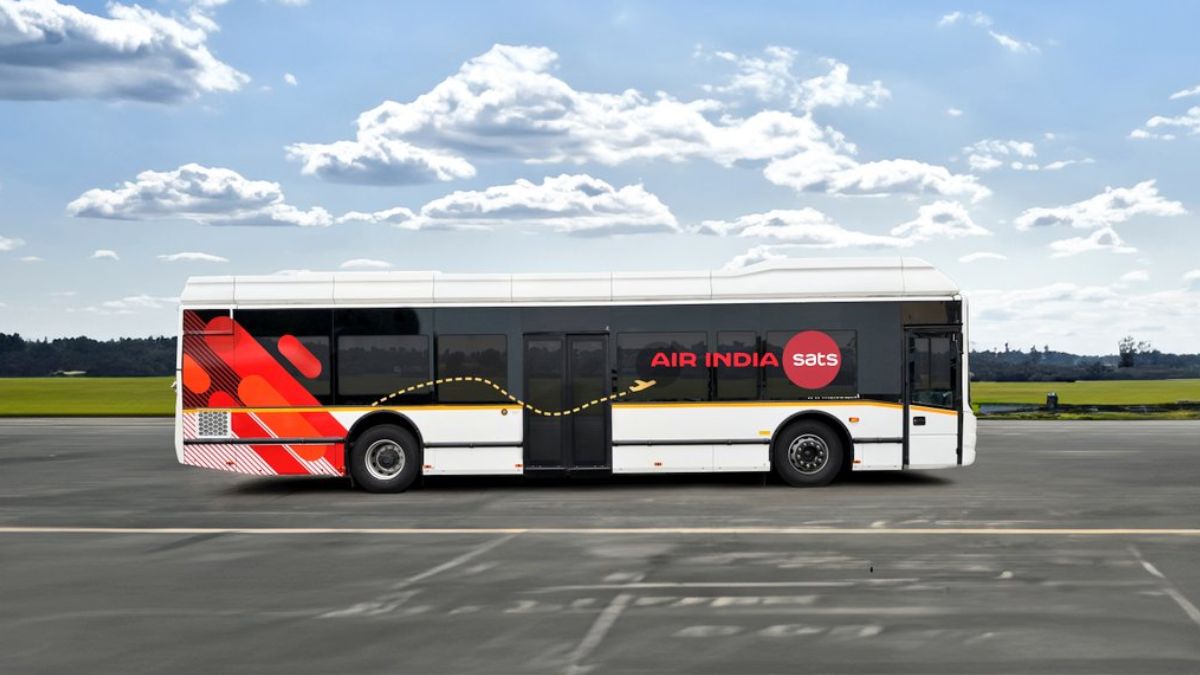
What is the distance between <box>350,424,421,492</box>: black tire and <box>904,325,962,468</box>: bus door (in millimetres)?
7210

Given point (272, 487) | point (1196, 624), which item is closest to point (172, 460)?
point (272, 487)

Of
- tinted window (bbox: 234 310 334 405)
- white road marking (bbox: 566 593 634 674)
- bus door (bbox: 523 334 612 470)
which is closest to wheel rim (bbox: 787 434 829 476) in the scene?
bus door (bbox: 523 334 612 470)

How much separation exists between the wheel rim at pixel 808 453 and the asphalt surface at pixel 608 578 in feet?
2.06

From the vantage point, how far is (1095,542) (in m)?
11.5

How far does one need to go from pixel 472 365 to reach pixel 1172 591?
1005 cm

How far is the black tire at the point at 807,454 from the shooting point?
16.6 metres

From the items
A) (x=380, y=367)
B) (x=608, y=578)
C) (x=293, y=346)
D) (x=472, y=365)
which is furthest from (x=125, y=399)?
(x=608, y=578)

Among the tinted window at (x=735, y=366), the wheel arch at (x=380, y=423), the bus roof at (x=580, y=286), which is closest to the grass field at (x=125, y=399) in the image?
the bus roof at (x=580, y=286)

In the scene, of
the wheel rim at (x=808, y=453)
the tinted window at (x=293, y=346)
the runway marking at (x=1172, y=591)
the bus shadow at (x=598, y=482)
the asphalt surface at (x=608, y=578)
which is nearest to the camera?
the asphalt surface at (x=608, y=578)

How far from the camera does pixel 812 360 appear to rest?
54.9 ft

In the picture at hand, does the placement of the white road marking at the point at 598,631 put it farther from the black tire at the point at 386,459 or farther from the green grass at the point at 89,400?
the green grass at the point at 89,400

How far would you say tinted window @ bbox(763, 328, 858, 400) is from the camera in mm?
16656

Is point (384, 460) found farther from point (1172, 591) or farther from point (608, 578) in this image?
point (1172, 591)

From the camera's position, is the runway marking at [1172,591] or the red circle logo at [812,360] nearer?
the runway marking at [1172,591]
